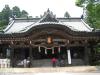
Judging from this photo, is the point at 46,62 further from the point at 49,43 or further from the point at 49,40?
the point at 49,40

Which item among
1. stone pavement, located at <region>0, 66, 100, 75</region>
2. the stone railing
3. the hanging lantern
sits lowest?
the stone railing

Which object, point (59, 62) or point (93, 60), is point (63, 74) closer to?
point (59, 62)

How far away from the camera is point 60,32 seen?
33438mm

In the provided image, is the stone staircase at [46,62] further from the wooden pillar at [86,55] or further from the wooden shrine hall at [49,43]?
the wooden pillar at [86,55]

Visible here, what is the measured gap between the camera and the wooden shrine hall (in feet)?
109

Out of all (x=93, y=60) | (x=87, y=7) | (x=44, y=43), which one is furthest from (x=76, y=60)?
(x=87, y=7)

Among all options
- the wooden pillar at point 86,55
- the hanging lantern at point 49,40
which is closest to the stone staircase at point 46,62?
the wooden pillar at point 86,55

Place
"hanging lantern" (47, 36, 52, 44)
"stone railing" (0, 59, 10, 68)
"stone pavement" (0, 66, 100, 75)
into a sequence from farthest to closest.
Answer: "hanging lantern" (47, 36, 52, 44), "stone railing" (0, 59, 10, 68), "stone pavement" (0, 66, 100, 75)

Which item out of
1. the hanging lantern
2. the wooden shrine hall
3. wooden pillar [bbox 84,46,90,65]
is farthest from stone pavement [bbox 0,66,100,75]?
the hanging lantern

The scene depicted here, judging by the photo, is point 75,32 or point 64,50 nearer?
point 75,32

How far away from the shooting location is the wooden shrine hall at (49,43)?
33312 millimetres

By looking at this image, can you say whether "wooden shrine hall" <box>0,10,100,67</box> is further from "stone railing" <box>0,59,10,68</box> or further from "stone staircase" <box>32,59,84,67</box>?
"stone railing" <box>0,59,10,68</box>

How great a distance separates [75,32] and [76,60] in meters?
3.54

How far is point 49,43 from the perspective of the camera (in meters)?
34.5
